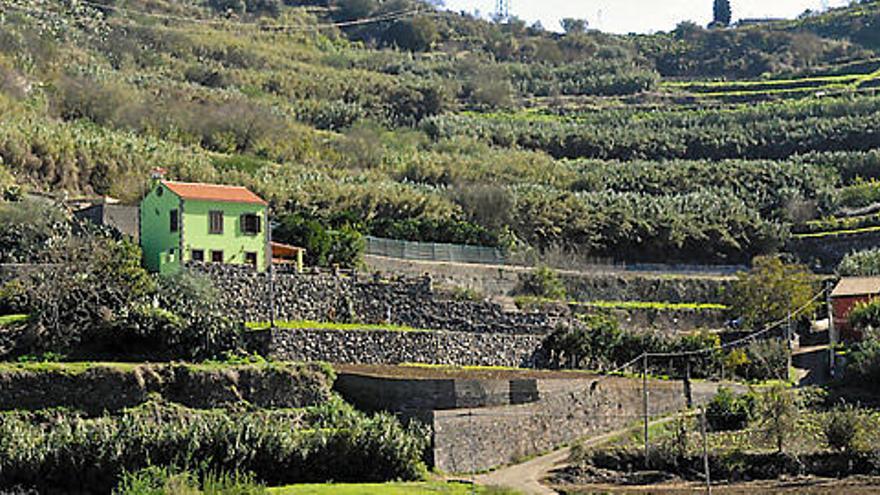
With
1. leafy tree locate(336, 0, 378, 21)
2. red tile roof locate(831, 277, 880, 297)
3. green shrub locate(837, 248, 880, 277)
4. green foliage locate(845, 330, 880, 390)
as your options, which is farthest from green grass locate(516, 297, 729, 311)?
leafy tree locate(336, 0, 378, 21)

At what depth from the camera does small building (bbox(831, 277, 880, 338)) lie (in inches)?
2472

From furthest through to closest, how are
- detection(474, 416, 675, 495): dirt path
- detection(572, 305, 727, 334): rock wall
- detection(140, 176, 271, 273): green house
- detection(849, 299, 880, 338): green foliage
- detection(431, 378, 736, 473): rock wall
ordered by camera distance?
detection(572, 305, 727, 334): rock wall → detection(849, 299, 880, 338): green foliage → detection(140, 176, 271, 273): green house → detection(431, 378, 736, 473): rock wall → detection(474, 416, 675, 495): dirt path

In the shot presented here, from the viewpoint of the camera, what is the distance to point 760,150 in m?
105

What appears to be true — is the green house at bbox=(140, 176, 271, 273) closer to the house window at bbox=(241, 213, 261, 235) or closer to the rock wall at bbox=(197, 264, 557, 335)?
the house window at bbox=(241, 213, 261, 235)

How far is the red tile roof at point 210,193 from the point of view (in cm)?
4734

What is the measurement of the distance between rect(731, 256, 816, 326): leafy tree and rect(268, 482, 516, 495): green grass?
31246 millimetres

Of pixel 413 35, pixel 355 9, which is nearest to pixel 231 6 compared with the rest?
pixel 355 9

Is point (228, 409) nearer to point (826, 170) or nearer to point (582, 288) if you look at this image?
point (582, 288)

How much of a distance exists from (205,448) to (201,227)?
14316 mm

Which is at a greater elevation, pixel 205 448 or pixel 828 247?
pixel 205 448

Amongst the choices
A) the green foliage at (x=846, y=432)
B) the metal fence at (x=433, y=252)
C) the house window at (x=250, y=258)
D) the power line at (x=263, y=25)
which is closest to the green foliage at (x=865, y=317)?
the green foliage at (x=846, y=432)

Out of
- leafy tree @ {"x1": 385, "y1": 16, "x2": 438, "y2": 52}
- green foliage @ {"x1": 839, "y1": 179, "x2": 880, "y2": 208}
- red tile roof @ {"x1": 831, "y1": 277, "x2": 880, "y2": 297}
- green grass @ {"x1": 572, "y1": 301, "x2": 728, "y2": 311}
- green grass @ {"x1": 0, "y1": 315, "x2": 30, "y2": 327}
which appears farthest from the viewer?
leafy tree @ {"x1": 385, "y1": 16, "x2": 438, "y2": 52}

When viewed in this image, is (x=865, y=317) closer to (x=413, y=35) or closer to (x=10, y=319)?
(x=10, y=319)

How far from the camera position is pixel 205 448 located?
34.7 m
